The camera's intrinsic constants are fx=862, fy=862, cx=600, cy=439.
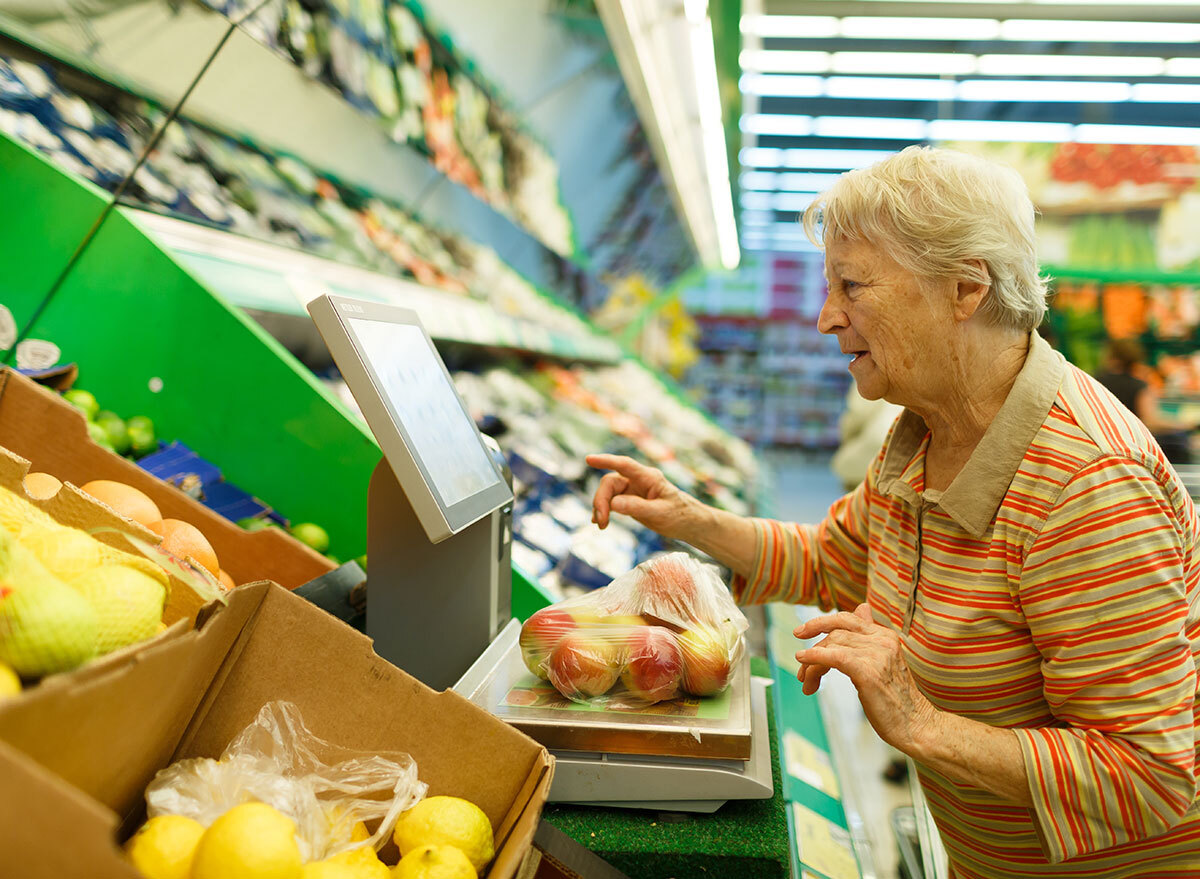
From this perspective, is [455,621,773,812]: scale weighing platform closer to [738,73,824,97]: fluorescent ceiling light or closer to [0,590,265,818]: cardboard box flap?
[0,590,265,818]: cardboard box flap

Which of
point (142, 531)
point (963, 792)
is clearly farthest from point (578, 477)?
point (142, 531)

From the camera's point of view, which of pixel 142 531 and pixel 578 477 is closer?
pixel 142 531

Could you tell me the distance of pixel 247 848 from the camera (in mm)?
697

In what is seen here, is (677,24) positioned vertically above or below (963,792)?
above

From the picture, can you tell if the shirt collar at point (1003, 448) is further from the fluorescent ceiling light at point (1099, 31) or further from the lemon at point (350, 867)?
the fluorescent ceiling light at point (1099, 31)

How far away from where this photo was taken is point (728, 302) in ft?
46.4

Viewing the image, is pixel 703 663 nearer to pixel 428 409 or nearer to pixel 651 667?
pixel 651 667

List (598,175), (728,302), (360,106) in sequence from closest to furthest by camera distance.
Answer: (360,106), (598,175), (728,302)

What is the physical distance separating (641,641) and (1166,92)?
773 cm

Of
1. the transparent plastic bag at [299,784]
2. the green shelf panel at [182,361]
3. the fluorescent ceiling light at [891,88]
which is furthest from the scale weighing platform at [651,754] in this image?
the fluorescent ceiling light at [891,88]

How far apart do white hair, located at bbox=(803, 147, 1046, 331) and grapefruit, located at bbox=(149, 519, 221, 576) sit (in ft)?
3.55

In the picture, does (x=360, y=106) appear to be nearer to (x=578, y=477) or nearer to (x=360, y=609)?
(x=578, y=477)

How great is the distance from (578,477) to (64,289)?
2.08 meters

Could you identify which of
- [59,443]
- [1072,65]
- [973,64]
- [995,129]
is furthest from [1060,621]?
[995,129]
